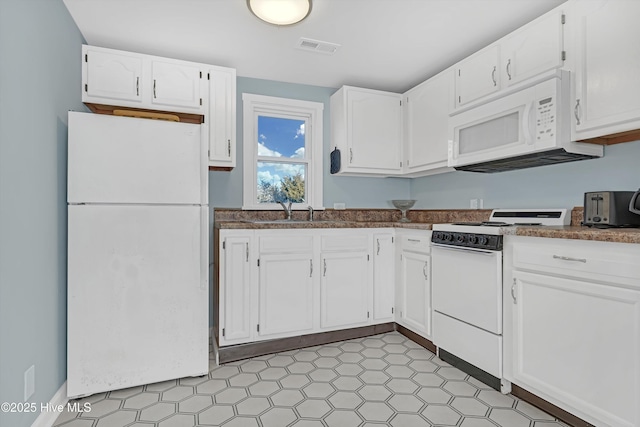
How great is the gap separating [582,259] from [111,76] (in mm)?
3186

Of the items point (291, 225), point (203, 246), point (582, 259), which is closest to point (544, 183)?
point (582, 259)

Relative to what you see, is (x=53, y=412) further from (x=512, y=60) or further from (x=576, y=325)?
(x=512, y=60)

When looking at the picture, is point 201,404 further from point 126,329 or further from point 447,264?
point 447,264

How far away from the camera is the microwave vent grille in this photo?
223 cm

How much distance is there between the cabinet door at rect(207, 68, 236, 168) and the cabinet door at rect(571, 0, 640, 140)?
2.38 metres

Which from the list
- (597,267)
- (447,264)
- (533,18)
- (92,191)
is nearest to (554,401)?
(597,267)

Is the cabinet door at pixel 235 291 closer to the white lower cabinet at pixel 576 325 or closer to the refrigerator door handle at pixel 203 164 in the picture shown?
the refrigerator door handle at pixel 203 164

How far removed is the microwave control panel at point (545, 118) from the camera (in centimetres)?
210

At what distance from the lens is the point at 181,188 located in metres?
2.26

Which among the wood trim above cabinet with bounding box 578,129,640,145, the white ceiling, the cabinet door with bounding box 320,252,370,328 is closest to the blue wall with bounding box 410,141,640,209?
the wood trim above cabinet with bounding box 578,129,640,145

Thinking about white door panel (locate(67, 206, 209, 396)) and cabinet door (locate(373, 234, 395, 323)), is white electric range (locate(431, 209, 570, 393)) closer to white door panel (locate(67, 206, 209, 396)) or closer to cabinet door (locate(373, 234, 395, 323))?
cabinet door (locate(373, 234, 395, 323))

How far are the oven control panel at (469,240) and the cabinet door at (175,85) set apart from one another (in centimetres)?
211

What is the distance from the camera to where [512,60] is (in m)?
2.41

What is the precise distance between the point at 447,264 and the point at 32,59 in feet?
8.73
